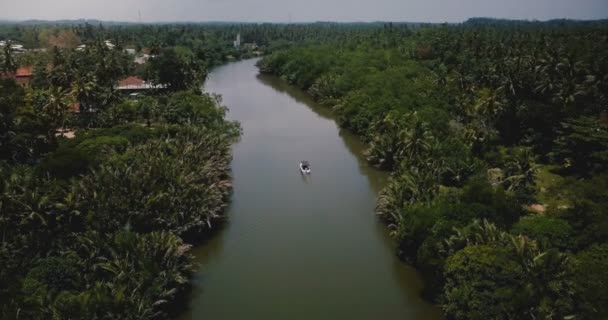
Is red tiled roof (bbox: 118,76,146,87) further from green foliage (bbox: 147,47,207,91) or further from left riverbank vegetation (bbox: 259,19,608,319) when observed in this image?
left riverbank vegetation (bbox: 259,19,608,319)

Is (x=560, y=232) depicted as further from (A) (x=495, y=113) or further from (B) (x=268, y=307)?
(A) (x=495, y=113)

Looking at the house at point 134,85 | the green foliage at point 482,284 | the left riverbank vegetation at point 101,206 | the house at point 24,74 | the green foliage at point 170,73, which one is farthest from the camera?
the house at point 134,85

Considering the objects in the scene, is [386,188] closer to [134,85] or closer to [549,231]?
[549,231]

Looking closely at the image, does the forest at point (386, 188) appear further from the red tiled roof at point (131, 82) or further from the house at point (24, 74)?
the red tiled roof at point (131, 82)

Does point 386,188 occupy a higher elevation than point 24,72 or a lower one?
lower

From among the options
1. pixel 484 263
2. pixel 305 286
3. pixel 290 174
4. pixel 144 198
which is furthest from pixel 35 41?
pixel 484 263

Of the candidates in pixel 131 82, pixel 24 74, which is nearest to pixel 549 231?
pixel 131 82

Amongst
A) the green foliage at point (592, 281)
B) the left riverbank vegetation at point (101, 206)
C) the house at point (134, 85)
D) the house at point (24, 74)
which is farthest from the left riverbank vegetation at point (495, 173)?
the house at point (24, 74)
